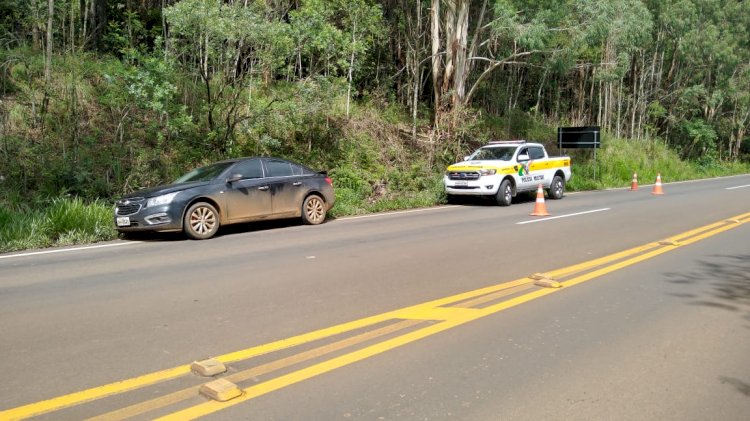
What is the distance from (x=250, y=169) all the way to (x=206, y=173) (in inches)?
34.6

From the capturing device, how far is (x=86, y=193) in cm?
1317

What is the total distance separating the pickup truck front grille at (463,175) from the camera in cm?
1738

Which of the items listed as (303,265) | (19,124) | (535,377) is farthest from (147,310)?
(19,124)

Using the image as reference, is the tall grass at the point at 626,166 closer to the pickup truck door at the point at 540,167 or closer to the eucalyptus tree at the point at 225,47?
the pickup truck door at the point at 540,167

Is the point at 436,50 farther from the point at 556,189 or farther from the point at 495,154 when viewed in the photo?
the point at 556,189

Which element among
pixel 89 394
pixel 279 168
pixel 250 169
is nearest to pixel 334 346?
pixel 89 394

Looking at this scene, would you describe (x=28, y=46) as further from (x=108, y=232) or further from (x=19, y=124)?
(x=108, y=232)

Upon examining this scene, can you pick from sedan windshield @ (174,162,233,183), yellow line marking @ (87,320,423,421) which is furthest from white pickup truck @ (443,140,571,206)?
yellow line marking @ (87,320,423,421)

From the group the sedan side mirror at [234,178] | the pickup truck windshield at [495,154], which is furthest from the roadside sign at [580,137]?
the sedan side mirror at [234,178]

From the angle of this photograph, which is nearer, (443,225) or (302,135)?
(443,225)

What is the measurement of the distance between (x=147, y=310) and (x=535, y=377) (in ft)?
12.6

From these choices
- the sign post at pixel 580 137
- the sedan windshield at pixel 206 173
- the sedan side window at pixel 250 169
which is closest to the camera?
the sedan windshield at pixel 206 173

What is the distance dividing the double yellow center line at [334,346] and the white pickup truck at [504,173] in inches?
369

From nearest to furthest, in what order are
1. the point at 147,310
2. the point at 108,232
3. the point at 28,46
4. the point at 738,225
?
the point at 147,310 → the point at 108,232 → the point at 738,225 → the point at 28,46
